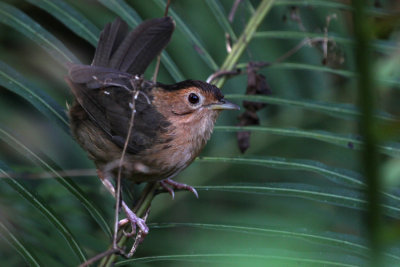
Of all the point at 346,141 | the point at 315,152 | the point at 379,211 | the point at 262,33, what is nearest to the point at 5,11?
the point at 262,33

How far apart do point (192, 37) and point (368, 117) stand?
2813 mm

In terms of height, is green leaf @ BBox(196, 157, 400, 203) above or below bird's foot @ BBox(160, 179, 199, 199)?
above

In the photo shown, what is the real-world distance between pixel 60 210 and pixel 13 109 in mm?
1119

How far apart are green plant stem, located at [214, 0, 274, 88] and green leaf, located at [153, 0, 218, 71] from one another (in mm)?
78

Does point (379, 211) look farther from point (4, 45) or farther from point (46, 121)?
point (4, 45)

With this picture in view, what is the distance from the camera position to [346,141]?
2643 millimetres

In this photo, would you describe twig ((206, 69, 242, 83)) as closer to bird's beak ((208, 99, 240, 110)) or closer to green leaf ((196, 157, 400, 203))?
bird's beak ((208, 99, 240, 110))

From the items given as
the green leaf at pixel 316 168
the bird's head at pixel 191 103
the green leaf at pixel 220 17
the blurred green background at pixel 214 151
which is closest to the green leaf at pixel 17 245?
the blurred green background at pixel 214 151

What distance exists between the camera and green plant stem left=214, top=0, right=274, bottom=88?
321cm

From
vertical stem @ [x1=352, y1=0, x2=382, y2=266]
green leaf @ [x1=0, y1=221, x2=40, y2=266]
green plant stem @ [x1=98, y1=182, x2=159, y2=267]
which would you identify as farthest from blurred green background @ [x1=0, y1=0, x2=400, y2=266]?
vertical stem @ [x1=352, y1=0, x2=382, y2=266]

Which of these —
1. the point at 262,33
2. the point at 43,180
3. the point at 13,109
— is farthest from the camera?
the point at 13,109

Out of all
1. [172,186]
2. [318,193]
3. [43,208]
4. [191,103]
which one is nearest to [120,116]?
[191,103]

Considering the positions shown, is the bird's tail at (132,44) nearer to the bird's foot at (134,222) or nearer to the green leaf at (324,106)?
the green leaf at (324,106)

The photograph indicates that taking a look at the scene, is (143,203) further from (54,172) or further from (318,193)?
(318,193)
